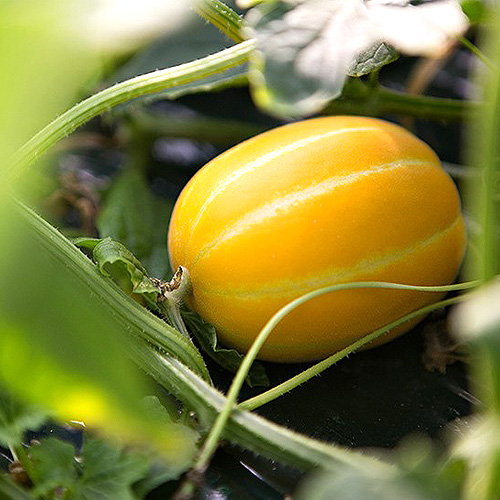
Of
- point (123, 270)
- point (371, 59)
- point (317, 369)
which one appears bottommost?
point (317, 369)

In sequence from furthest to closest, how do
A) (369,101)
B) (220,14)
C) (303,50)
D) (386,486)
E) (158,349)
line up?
(369,101)
(220,14)
(158,349)
(303,50)
(386,486)

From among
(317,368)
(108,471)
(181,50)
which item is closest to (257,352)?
(317,368)

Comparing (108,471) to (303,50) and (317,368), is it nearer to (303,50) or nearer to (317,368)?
(317,368)

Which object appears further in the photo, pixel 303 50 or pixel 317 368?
pixel 317 368

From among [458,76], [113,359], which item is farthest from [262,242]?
[458,76]

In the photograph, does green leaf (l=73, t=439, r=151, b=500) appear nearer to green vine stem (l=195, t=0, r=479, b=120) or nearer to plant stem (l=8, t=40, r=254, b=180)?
plant stem (l=8, t=40, r=254, b=180)

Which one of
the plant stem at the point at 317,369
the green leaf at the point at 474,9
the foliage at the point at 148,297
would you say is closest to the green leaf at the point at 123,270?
the foliage at the point at 148,297

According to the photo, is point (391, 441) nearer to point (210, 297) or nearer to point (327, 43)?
point (210, 297)
